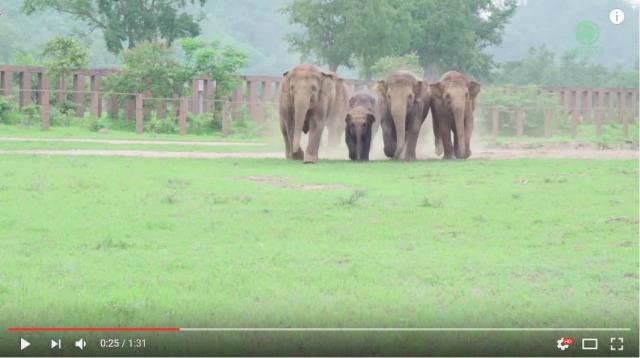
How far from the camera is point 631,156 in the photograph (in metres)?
28.2

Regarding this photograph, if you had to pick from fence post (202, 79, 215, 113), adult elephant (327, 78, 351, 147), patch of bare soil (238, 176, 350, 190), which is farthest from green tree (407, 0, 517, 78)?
patch of bare soil (238, 176, 350, 190)

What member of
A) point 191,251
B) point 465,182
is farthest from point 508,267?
point 465,182

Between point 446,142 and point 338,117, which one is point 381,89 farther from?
point 338,117

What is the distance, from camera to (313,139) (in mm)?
24812

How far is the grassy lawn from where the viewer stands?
848 centimetres

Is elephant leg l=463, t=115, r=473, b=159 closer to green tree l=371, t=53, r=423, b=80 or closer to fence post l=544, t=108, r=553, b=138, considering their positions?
fence post l=544, t=108, r=553, b=138

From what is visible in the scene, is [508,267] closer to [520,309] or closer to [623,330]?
[520,309]

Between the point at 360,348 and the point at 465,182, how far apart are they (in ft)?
41.8

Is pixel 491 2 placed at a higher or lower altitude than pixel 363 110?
higher

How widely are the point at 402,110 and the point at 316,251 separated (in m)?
13.9

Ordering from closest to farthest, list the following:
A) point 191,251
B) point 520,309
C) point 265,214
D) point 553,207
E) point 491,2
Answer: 1. point 520,309
2. point 191,251
3. point 265,214
4. point 553,207
5. point 491,2

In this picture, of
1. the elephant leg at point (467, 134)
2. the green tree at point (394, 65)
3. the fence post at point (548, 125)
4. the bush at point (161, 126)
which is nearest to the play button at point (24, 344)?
the elephant leg at point (467, 134)

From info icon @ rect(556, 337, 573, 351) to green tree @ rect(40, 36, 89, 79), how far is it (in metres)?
44.2

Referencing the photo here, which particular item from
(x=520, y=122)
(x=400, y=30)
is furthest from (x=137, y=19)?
(x=520, y=122)
